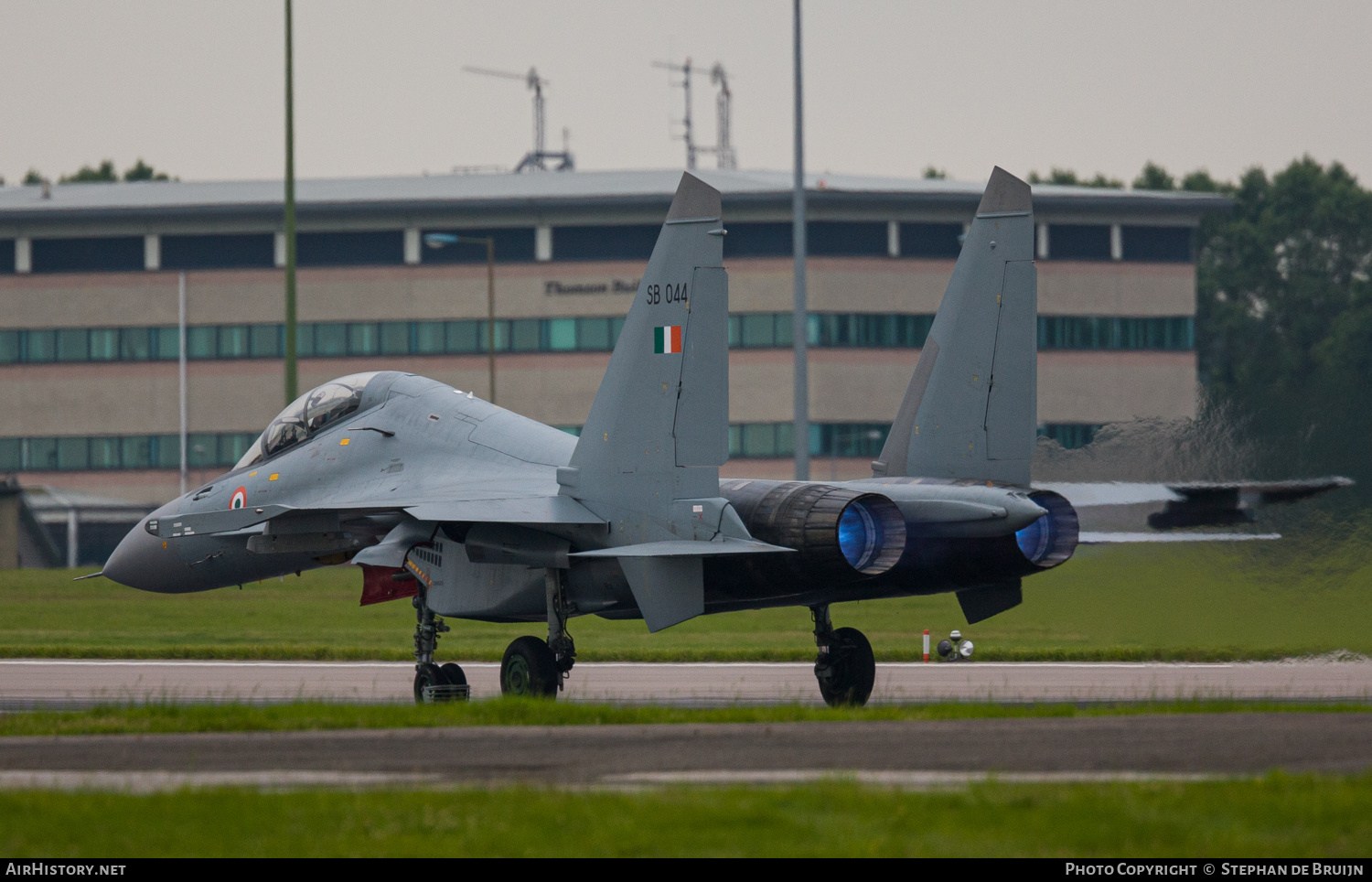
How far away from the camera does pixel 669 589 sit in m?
16.6

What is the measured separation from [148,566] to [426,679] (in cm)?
470

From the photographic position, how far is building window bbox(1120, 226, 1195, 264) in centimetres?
7731

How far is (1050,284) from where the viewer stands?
76250 mm

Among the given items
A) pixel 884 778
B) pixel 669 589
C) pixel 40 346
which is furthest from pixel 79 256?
pixel 884 778

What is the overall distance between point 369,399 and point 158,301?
5896 centimetres

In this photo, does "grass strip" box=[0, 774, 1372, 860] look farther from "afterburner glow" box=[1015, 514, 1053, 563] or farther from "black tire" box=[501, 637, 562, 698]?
"black tire" box=[501, 637, 562, 698]

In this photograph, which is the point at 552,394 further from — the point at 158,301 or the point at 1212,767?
the point at 1212,767

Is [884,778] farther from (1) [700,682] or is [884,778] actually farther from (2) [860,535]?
(1) [700,682]

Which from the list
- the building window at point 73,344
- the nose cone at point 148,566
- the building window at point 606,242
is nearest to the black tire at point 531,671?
the nose cone at point 148,566

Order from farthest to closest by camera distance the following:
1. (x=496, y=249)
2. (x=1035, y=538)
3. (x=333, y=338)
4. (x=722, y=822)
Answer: (x=333, y=338), (x=496, y=249), (x=1035, y=538), (x=722, y=822)

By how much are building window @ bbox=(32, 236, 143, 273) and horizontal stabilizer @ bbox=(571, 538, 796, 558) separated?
65.3 meters

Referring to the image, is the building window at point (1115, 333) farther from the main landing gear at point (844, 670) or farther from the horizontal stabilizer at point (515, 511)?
the horizontal stabilizer at point (515, 511)

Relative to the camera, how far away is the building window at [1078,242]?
7650cm

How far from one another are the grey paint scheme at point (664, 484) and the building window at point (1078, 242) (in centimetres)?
5959
